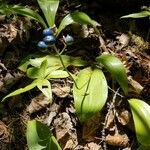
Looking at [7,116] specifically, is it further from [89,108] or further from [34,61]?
[89,108]

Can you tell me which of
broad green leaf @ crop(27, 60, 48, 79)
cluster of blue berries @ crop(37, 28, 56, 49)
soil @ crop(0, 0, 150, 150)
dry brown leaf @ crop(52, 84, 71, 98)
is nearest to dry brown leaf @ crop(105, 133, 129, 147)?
soil @ crop(0, 0, 150, 150)

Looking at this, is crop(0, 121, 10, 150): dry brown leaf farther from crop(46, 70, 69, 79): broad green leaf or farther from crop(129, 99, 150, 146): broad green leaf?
crop(129, 99, 150, 146): broad green leaf

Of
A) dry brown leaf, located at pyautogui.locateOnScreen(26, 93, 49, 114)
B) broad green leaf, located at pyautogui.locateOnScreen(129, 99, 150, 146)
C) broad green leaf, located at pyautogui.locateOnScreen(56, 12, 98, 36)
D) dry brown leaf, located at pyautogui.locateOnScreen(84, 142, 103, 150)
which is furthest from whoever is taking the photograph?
broad green leaf, located at pyautogui.locateOnScreen(56, 12, 98, 36)

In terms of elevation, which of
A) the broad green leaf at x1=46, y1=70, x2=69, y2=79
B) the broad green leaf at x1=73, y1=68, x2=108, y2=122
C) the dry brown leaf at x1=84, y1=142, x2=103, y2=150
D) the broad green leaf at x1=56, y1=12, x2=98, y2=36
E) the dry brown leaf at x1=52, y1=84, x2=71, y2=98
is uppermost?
the broad green leaf at x1=56, y1=12, x2=98, y2=36

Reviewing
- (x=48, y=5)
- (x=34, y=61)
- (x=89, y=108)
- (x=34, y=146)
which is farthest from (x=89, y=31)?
(x=34, y=146)

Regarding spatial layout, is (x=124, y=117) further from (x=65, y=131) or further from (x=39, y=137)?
(x=39, y=137)

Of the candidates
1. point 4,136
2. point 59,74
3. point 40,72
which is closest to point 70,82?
point 59,74
